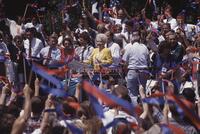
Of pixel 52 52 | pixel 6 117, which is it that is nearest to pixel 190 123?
pixel 6 117

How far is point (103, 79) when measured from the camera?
11484mm

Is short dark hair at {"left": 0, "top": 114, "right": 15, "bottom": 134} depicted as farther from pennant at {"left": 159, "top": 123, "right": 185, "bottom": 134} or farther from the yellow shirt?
the yellow shirt

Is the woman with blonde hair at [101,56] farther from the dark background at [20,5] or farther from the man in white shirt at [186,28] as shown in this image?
the dark background at [20,5]

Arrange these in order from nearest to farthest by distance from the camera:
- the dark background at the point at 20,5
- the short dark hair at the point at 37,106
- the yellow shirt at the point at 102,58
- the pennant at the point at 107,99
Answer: the pennant at the point at 107,99 → the short dark hair at the point at 37,106 → the yellow shirt at the point at 102,58 → the dark background at the point at 20,5

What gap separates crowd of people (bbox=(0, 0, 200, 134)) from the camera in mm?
5625

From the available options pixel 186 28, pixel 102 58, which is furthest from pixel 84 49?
pixel 186 28

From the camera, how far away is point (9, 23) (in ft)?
50.4

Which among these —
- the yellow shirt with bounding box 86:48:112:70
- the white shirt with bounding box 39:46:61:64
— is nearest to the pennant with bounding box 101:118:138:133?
the yellow shirt with bounding box 86:48:112:70

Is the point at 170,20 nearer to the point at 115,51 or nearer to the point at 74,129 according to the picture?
the point at 115,51

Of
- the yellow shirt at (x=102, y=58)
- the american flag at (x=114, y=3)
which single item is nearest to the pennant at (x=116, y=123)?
the yellow shirt at (x=102, y=58)

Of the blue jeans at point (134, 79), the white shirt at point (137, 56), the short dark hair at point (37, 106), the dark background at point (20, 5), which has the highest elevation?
the dark background at point (20, 5)

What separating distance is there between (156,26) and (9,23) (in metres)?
3.48

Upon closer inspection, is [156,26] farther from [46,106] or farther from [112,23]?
[46,106]

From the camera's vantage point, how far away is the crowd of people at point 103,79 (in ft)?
18.5
